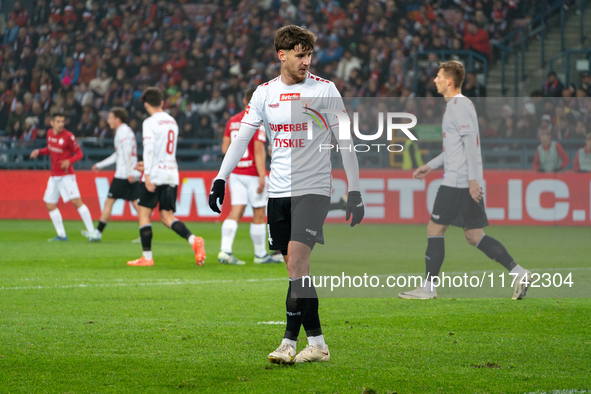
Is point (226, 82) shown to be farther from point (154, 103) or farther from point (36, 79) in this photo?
point (154, 103)

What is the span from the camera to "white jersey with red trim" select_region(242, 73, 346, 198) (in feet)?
14.9

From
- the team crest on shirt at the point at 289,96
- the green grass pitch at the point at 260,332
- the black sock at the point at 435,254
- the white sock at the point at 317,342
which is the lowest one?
the green grass pitch at the point at 260,332

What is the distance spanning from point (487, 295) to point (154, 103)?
4.77 meters

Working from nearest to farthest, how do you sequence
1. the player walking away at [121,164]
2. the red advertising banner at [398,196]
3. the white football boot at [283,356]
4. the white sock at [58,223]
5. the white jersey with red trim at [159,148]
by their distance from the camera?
the white football boot at [283,356] → the white jersey with red trim at [159,148] → the red advertising banner at [398,196] → the player walking away at [121,164] → the white sock at [58,223]

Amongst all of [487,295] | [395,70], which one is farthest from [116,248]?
[395,70]

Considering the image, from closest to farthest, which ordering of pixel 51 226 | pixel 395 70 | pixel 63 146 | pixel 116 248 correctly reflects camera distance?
1. pixel 116 248
2. pixel 63 146
3. pixel 51 226
4. pixel 395 70

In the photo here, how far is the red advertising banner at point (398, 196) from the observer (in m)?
9.76

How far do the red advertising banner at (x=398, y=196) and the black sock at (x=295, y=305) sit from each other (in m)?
2.90

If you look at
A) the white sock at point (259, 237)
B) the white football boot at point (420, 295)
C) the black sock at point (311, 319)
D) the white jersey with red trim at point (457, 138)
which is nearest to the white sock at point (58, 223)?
the white sock at point (259, 237)

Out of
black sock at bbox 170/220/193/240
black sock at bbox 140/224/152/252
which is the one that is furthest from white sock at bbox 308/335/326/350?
black sock at bbox 140/224/152/252

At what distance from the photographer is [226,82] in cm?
2098

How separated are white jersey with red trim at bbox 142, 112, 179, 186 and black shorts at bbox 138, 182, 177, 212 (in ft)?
0.31

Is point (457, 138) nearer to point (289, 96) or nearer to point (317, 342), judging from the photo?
point (289, 96)

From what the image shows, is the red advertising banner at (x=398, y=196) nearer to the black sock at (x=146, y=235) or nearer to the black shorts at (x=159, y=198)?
the black shorts at (x=159, y=198)
